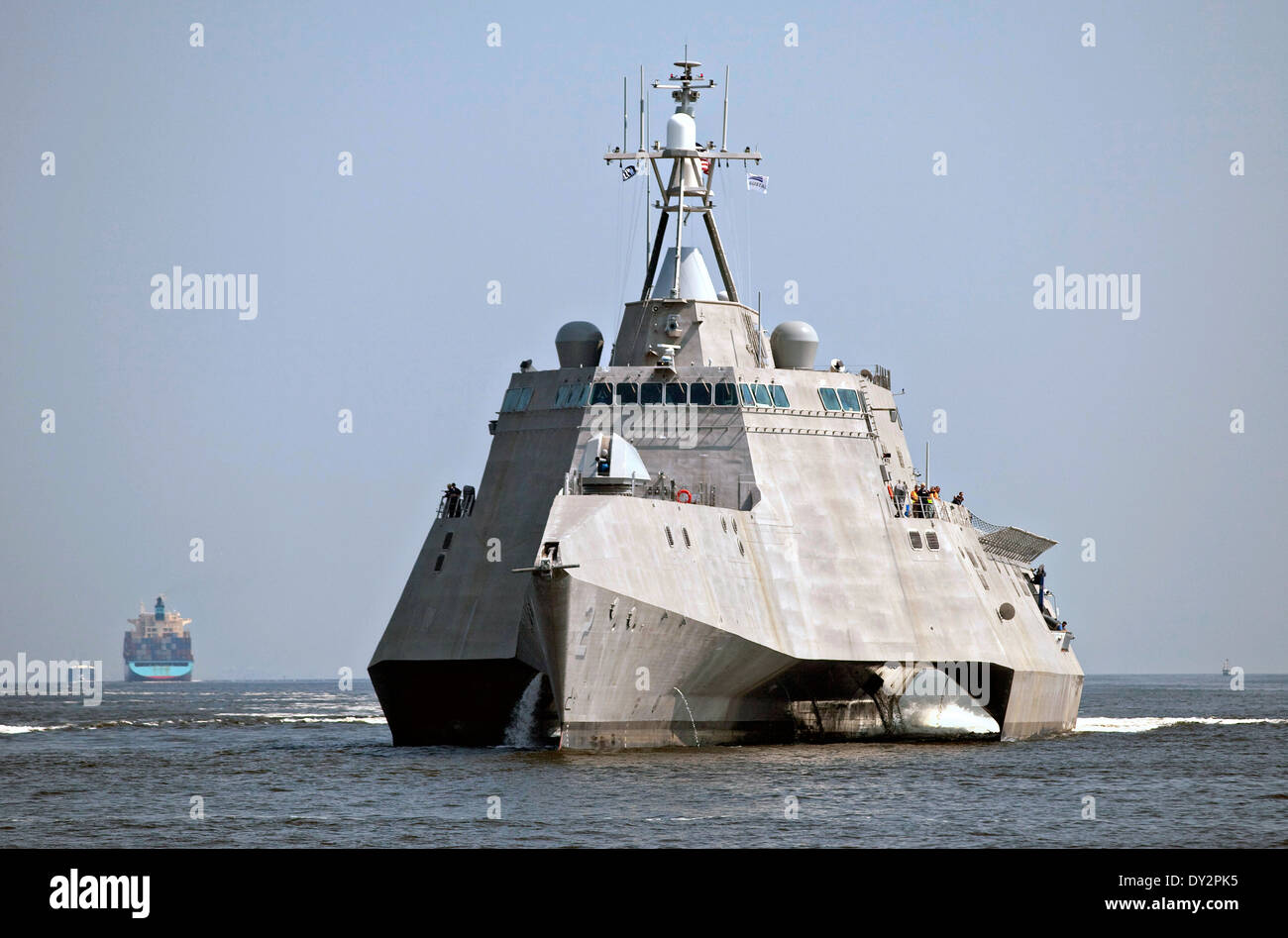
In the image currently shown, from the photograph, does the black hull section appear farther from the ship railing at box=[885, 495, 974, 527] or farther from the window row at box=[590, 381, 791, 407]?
the ship railing at box=[885, 495, 974, 527]

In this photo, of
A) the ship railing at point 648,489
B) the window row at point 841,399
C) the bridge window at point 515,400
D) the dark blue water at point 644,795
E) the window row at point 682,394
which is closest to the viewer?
the dark blue water at point 644,795

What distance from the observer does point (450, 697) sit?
A: 3966cm

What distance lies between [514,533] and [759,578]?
5840 millimetres

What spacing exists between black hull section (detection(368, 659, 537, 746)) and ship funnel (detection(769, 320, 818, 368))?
1087cm

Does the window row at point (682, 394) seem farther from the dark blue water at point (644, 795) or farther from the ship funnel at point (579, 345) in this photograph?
the dark blue water at point (644, 795)

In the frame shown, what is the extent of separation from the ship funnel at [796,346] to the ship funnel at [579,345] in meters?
4.39

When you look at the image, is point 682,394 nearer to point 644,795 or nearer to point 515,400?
point 515,400

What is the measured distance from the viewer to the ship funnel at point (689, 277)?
4406 centimetres

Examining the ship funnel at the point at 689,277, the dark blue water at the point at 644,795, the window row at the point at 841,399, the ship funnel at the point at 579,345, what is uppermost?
the ship funnel at the point at 689,277

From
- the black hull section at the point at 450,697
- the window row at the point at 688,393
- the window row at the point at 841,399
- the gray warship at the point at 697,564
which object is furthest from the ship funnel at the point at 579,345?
the black hull section at the point at 450,697

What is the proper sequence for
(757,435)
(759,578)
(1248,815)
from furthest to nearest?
1. (757,435)
2. (759,578)
3. (1248,815)
